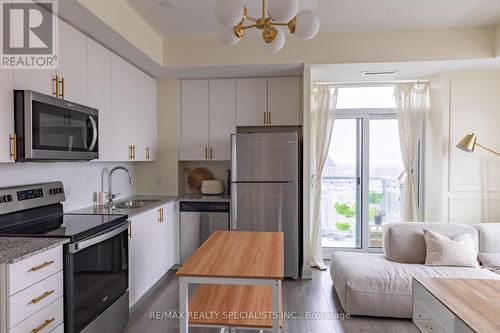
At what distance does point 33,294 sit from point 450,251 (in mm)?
3203

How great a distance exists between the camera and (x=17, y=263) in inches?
57.7

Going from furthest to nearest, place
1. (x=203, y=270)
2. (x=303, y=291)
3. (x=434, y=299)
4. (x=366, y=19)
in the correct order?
(x=303, y=291) < (x=366, y=19) < (x=434, y=299) < (x=203, y=270)

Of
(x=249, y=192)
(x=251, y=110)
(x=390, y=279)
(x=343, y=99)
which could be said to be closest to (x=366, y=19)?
(x=343, y=99)

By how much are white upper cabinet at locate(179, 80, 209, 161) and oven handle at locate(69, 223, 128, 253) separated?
1.72m

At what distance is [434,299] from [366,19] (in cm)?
258

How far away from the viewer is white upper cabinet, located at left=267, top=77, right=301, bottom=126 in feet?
13.1

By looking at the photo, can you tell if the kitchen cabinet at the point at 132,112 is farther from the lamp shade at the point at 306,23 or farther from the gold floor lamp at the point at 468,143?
the gold floor lamp at the point at 468,143

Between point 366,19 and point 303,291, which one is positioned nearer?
point 366,19

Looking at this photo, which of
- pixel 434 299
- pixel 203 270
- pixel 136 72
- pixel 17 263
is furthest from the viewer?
pixel 136 72

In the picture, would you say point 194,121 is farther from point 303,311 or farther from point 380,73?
point 303,311

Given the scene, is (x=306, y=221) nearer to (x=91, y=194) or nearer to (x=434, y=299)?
(x=434, y=299)

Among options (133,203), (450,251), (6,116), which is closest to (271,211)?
(133,203)

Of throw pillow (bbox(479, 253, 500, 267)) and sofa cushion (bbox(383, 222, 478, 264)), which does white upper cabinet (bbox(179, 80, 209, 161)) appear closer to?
sofa cushion (bbox(383, 222, 478, 264))
